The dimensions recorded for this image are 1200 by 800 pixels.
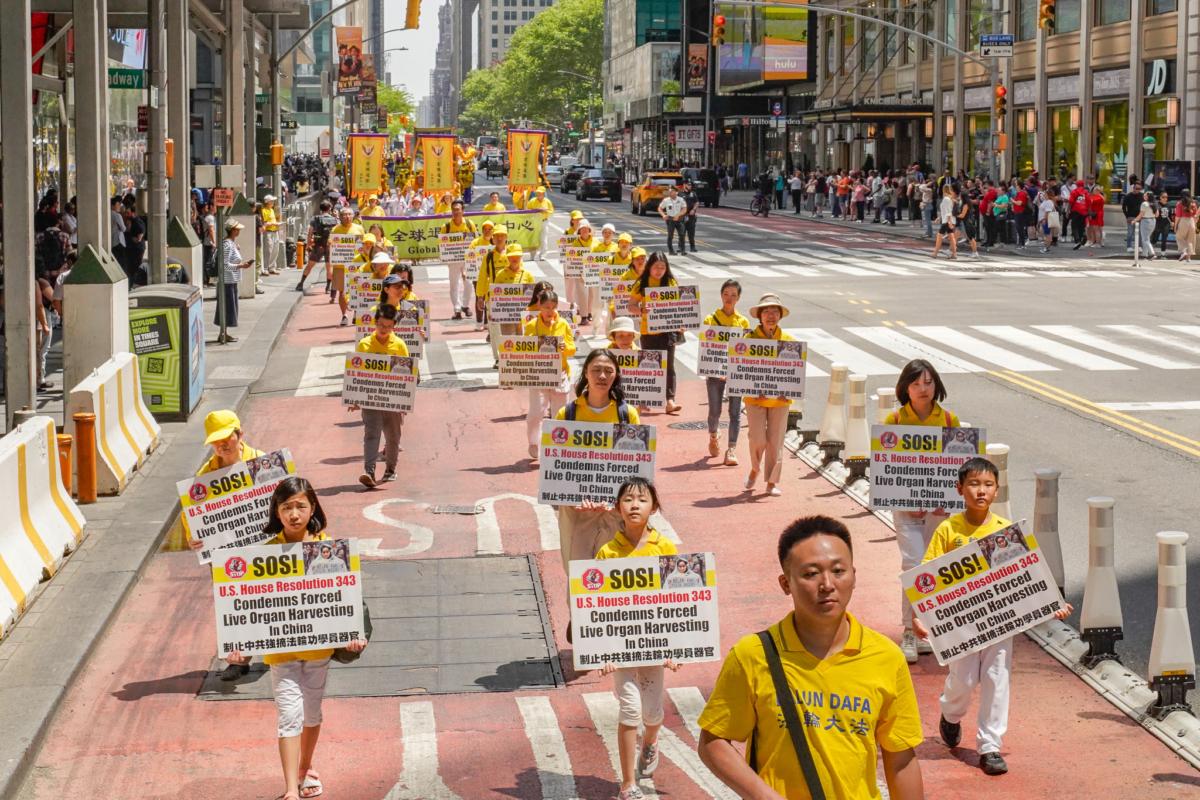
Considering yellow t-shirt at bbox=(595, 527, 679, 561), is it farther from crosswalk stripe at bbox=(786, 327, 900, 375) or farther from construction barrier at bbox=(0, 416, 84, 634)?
crosswalk stripe at bbox=(786, 327, 900, 375)

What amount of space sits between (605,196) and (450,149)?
1319 inches

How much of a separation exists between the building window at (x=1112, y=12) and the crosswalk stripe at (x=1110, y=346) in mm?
30143

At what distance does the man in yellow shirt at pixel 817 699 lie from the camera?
15.6ft

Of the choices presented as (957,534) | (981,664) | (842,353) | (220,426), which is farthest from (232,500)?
(842,353)

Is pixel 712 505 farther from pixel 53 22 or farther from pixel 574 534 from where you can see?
pixel 53 22

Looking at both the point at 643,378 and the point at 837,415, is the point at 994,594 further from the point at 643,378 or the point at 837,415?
the point at 837,415

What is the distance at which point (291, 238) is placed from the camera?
47312 mm

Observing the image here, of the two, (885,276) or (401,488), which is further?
(885,276)

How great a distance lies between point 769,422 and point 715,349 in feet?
4.05

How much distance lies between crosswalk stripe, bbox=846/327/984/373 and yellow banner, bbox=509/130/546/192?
97.2 feet

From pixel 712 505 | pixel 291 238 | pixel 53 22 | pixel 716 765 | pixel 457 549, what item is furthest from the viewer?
pixel 291 238

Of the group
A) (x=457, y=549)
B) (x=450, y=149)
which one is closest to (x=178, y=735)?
(x=457, y=549)

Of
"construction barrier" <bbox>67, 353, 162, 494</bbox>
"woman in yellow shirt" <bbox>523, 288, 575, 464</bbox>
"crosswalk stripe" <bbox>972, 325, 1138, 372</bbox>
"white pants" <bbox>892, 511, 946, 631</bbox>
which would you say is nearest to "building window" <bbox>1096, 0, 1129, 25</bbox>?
"crosswalk stripe" <bbox>972, 325, 1138, 372</bbox>

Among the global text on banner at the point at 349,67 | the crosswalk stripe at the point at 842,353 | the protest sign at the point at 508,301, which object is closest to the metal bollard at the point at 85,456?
the protest sign at the point at 508,301
